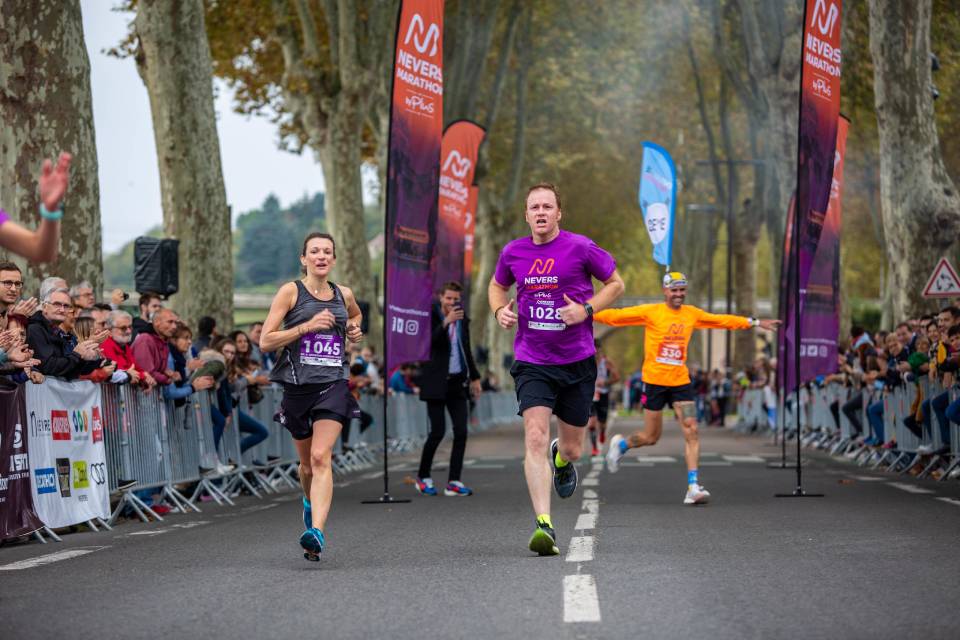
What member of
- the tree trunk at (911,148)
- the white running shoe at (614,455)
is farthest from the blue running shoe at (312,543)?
the tree trunk at (911,148)

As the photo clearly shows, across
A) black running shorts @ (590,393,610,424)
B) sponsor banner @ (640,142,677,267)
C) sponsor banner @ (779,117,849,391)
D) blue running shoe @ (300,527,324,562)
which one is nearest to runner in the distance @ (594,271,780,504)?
sponsor banner @ (779,117,849,391)

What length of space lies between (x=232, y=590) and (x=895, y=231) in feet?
65.8

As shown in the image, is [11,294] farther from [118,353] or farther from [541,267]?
[541,267]

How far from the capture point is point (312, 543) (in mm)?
9289

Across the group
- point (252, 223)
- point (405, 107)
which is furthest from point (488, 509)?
point (252, 223)

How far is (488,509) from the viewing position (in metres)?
13.8

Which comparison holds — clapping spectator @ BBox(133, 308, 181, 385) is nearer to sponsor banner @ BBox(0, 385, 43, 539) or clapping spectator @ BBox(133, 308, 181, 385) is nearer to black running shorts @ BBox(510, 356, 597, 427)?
sponsor banner @ BBox(0, 385, 43, 539)

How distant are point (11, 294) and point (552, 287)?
14.5ft

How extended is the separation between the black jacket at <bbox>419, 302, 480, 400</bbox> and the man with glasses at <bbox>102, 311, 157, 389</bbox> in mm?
3138

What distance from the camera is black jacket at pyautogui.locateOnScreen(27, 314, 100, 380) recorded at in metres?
12.3

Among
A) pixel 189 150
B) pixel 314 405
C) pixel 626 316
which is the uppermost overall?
pixel 189 150

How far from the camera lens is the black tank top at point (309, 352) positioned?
9.92 meters

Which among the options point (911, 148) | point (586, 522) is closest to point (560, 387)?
point (586, 522)

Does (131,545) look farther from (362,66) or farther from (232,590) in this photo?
(362,66)
